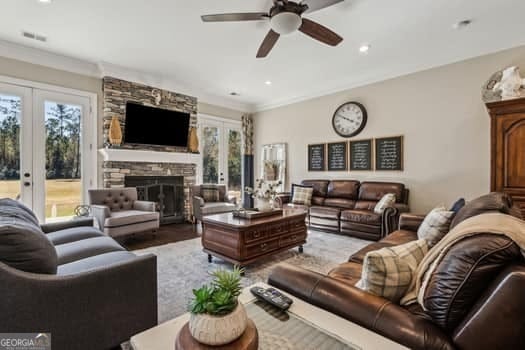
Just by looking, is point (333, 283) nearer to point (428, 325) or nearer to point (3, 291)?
point (428, 325)

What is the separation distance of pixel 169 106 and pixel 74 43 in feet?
6.34

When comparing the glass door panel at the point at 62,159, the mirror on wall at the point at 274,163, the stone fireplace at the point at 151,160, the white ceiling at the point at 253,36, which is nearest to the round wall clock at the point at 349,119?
the white ceiling at the point at 253,36

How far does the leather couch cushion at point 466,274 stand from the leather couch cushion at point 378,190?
366 centimetres

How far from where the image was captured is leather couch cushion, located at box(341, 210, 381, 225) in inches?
157

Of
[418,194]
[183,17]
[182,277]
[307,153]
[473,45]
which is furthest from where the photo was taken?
[307,153]

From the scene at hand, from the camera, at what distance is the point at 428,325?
3.14 ft

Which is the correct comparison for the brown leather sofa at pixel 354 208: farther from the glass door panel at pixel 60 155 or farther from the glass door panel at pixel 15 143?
the glass door panel at pixel 15 143

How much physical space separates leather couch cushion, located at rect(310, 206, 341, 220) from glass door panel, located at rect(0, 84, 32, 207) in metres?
4.78

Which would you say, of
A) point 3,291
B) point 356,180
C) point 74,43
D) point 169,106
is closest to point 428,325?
point 3,291

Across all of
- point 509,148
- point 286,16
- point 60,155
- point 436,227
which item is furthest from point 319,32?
point 60,155

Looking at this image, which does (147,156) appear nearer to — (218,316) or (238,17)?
(238,17)

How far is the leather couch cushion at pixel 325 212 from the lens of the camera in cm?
447

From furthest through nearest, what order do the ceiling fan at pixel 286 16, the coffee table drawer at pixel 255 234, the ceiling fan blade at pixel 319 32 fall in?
the coffee table drawer at pixel 255 234
the ceiling fan blade at pixel 319 32
the ceiling fan at pixel 286 16

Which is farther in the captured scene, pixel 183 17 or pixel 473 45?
pixel 473 45
